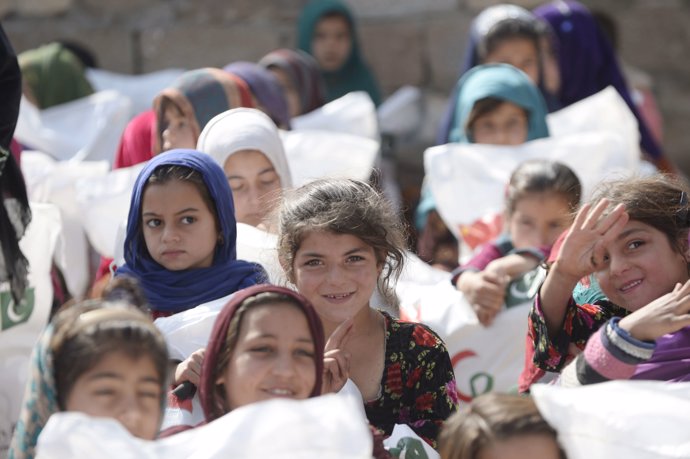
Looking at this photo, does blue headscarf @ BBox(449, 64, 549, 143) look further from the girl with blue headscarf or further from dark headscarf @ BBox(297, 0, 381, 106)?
dark headscarf @ BBox(297, 0, 381, 106)

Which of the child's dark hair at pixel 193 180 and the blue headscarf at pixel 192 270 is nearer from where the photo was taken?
the blue headscarf at pixel 192 270

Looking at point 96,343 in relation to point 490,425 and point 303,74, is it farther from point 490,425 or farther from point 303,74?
point 303,74

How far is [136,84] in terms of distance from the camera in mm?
7285

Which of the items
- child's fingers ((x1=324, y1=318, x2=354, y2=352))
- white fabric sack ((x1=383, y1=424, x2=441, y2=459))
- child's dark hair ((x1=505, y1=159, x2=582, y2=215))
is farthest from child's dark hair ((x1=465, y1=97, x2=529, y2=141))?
white fabric sack ((x1=383, y1=424, x2=441, y2=459))


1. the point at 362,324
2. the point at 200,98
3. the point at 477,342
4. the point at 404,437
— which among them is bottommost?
the point at 477,342

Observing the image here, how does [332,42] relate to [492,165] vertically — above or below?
above

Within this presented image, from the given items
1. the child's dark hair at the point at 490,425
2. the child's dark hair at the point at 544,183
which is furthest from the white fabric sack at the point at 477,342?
the child's dark hair at the point at 490,425

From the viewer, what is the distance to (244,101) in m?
5.36

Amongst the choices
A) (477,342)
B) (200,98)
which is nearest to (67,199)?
(200,98)

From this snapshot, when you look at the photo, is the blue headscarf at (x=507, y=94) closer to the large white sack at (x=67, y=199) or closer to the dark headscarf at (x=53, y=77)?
the large white sack at (x=67, y=199)

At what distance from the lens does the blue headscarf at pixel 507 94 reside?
5.84 meters

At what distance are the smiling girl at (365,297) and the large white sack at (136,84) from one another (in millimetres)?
3366

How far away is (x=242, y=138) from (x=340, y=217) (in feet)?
3.61

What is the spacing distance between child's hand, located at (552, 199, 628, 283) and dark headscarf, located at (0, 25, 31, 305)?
165 cm
